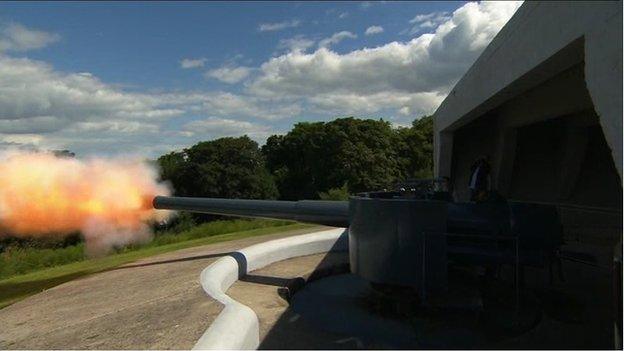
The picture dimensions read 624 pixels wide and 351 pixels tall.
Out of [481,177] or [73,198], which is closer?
[481,177]

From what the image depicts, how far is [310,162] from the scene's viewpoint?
51312mm

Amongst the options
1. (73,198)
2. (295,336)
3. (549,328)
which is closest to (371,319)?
(295,336)

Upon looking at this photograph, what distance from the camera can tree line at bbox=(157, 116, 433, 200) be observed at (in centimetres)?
4344

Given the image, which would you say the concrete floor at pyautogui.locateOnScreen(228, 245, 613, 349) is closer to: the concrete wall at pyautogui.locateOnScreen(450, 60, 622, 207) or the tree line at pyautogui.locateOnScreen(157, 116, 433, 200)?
the concrete wall at pyautogui.locateOnScreen(450, 60, 622, 207)

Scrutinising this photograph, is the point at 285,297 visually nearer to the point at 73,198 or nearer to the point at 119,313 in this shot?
the point at 119,313

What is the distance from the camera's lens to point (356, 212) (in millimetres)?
7957

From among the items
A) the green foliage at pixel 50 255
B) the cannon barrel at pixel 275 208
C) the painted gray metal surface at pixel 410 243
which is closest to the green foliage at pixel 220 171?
the green foliage at pixel 50 255

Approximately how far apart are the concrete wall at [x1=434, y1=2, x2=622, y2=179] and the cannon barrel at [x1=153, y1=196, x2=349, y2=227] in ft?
11.7

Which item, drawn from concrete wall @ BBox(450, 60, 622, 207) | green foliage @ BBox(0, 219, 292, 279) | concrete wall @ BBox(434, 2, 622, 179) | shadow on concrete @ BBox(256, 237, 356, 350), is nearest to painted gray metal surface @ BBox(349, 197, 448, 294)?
shadow on concrete @ BBox(256, 237, 356, 350)

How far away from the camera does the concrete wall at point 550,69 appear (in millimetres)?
4219

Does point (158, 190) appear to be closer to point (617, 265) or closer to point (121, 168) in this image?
point (121, 168)

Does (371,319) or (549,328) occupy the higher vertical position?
(549,328)

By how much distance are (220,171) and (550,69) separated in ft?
128

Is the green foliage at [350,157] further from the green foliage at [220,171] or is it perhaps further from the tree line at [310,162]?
the green foliage at [220,171]
